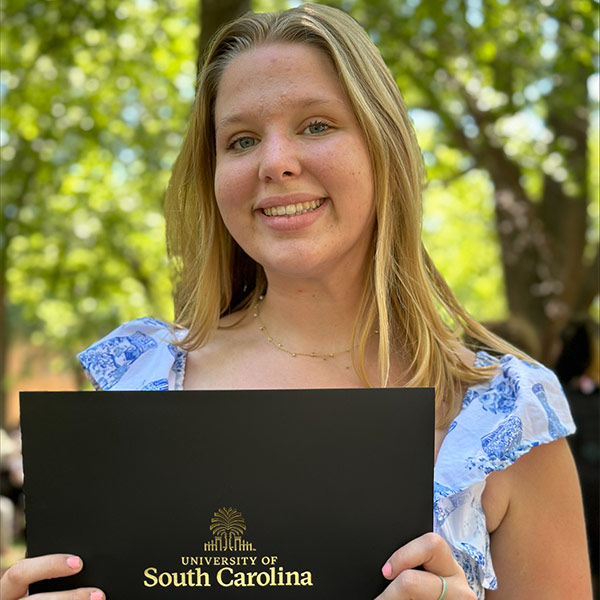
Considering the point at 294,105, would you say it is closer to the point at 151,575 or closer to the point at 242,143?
the point at 242,143

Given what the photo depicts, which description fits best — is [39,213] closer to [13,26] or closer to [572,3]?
[13,26]

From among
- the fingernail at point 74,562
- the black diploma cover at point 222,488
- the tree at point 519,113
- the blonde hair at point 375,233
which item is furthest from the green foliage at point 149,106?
the fingernail at point 74,562

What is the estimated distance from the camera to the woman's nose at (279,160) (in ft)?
5.87

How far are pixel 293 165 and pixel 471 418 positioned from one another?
652 millimetres

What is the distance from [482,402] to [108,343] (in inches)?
33.8

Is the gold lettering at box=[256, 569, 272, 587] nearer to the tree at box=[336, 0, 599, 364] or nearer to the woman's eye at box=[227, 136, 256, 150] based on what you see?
the woman's eye at box=[227, 136, 256, 150]

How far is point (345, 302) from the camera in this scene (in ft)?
6.66

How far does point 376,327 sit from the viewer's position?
2059 mm

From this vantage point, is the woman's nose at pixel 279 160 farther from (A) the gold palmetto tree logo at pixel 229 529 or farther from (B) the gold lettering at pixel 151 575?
(B) the gold lettering at pixel 151 575

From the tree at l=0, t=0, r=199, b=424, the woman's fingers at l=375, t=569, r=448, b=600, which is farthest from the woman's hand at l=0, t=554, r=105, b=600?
the tree at l=0, t=0, r=199, b=424

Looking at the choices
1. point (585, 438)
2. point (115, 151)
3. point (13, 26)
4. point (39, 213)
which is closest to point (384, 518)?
point (585, 438)

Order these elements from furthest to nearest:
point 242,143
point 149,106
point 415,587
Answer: point 149,106, point 242,143, point 415,587

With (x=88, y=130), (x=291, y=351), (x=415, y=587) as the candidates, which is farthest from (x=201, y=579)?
(x=88, y=130)

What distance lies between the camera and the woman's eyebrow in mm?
1826
